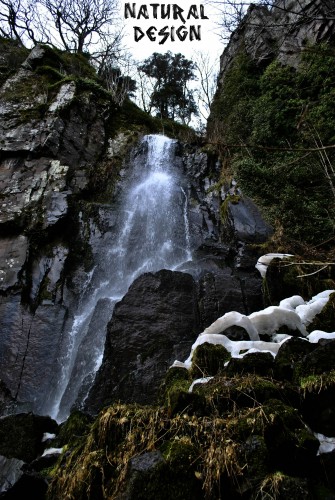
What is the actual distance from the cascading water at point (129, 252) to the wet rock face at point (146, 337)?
39.8 inches

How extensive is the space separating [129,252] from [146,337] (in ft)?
15.6

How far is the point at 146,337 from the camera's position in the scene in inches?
267

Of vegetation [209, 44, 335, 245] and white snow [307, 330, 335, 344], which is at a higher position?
vegetation [209, 44, 335, 245]

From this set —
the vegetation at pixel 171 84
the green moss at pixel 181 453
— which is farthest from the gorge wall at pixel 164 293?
the vegetation at pixel 171 84

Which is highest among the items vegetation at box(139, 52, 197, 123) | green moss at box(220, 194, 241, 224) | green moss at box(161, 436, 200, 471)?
vegetation at box(139, 52, 197, 123)

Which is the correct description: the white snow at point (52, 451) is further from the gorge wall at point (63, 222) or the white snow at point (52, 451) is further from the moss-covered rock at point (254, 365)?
the moss-covered rock at point (254, 365)

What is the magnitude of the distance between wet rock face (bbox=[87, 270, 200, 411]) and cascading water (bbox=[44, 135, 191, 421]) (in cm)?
101

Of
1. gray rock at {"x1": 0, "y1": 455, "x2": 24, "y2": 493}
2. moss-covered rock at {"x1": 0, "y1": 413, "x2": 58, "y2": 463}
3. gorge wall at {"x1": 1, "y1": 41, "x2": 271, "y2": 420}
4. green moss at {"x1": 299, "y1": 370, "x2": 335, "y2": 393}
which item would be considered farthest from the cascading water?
green moss at {"x1": 299, "y1": 370, "x2": 335, "y2": 393}

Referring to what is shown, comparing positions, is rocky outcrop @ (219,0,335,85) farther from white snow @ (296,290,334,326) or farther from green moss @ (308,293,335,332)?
green moss @ (308,293,335,332)

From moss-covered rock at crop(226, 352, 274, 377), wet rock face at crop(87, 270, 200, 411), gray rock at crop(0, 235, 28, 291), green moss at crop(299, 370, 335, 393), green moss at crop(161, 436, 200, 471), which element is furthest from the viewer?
gray rock at crop(0, 235, 28, 291)

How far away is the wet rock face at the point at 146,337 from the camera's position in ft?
19.7

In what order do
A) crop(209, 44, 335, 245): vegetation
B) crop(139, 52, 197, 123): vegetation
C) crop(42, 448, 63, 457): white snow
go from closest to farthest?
crop(42, 448, 63, 457): white snow, crop(209, 44, 335, 245): vegetation, crop(139, 52, 197, 123): vegetation

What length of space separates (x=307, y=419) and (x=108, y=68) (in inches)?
999

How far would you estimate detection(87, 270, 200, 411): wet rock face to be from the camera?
6016 millimetres
